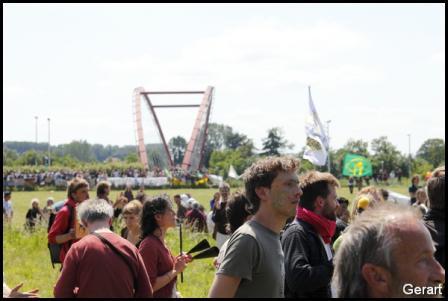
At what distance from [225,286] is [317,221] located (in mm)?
1161

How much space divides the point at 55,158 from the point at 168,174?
Result: 227ft

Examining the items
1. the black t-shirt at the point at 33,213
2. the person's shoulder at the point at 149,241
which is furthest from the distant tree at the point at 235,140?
the person's shoulder at the point at 149,241

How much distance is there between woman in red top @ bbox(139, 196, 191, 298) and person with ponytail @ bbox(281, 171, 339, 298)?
Answer: 1126mm

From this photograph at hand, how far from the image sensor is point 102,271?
4672mm

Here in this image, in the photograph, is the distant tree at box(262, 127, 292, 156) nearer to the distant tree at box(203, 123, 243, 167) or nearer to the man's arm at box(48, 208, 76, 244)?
the distant tree at box(203, 123, 243, 167)

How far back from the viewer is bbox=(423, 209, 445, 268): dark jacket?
4.85m

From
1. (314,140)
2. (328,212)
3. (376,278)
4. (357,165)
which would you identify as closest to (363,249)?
(376,278)

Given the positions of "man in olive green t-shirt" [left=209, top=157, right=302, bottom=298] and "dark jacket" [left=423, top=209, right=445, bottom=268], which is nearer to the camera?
"man in olive green t-shirt" [left=209, top=157, right=302, bottom=298]

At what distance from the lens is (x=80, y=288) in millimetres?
4676

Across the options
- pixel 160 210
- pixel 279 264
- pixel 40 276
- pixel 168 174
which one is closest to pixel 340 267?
pixel 279 264

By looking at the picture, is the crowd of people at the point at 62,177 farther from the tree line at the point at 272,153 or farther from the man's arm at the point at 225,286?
the man's arm at the point at 225,286

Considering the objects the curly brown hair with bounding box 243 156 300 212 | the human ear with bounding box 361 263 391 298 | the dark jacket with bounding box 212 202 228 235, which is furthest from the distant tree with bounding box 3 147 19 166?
the human ear with bounding box 361 263 391 298

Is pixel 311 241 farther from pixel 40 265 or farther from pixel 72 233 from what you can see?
pixel 40 265

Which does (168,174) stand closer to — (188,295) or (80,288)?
(188,295)
